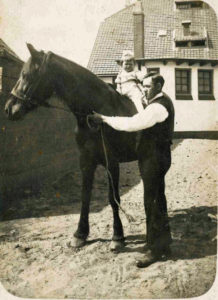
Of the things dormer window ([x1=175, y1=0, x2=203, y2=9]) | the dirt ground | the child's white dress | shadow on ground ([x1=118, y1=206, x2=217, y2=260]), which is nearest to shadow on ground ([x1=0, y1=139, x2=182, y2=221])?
the dirt ground

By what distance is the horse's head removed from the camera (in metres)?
2.70

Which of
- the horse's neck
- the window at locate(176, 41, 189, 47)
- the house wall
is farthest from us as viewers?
the window at locate(176, 41, 189, 47)

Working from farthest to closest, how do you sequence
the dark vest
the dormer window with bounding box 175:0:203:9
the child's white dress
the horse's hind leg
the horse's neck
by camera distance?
1. the dormer window with bounding box 175:0:203:9
2. the child's white dress
3. the horse's hind leg
4. the horse's neck
5. the dark vest

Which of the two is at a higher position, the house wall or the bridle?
the bridle

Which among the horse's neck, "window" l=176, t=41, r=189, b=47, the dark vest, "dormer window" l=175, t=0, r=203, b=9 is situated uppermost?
"dormer window" l=175, t=0, r=203, b=9

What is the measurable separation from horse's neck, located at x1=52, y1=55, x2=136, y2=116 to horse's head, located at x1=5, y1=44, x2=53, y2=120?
0.09 meters

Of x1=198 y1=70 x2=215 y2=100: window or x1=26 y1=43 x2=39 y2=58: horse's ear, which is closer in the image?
x1=26 y1=43 x2=39 y2=58: horse's ear

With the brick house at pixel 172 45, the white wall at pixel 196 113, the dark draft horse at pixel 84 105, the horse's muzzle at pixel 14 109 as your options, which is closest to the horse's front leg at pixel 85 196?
the dark draft horse at pixel 84 105

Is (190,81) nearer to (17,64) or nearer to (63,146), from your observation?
(63,146)

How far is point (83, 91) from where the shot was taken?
9.17 feet

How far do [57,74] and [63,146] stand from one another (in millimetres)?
891

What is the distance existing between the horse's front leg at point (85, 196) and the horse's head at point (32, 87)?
684 mm

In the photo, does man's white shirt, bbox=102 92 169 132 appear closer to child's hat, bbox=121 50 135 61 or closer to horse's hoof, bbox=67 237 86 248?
child's hat, bbox=121 50 135 61

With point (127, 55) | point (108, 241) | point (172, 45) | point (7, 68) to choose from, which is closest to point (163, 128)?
point (127, 55)
